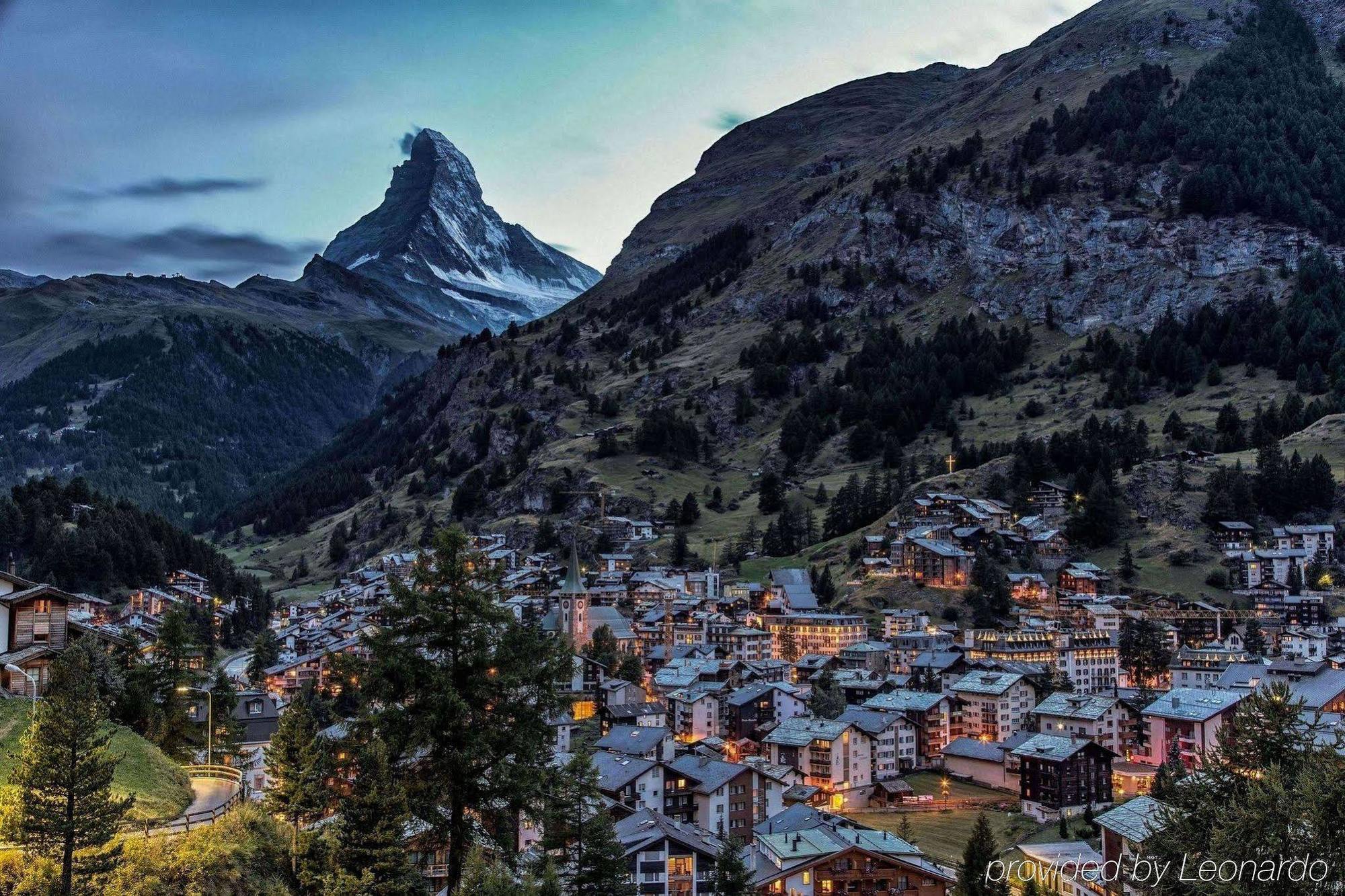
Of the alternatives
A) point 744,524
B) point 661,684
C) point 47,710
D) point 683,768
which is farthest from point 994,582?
point 47,710

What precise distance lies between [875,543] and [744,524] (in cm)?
3615

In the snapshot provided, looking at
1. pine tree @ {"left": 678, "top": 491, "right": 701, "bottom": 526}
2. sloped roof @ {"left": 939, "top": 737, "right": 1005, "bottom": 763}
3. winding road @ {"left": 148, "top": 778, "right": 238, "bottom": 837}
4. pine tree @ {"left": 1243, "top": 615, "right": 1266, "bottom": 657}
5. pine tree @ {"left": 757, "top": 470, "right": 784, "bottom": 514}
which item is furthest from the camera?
pine tree @ {"left": 678, "top": 491, "right": 701, "bottom": 526}

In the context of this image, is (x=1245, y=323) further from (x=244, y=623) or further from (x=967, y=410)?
(x=244, y=623)

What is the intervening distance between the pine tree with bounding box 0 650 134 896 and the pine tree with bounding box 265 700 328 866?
8.53 meters

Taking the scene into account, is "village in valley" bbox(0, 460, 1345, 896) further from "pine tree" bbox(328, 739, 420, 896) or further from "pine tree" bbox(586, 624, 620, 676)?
"pine tree" bbox(328, 739, 420, 896)

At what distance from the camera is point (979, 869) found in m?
51.5

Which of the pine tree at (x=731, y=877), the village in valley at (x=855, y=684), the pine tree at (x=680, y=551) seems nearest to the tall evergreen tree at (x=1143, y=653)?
the village in valley at (x=855, y=684)

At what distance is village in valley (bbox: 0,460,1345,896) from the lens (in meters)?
54.2

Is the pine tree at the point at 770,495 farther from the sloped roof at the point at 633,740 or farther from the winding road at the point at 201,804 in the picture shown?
the winding road at the point at 201,804

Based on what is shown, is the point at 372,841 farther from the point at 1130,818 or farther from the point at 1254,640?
the point at 1254,640

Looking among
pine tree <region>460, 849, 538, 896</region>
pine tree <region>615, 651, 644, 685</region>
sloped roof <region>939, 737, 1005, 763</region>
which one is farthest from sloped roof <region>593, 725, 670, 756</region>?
pine tree <region>460, 849, 538, 896</region>

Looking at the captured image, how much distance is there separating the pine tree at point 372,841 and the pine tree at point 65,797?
215 inches

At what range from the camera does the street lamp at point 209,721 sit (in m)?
50.7

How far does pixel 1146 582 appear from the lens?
124 meters
